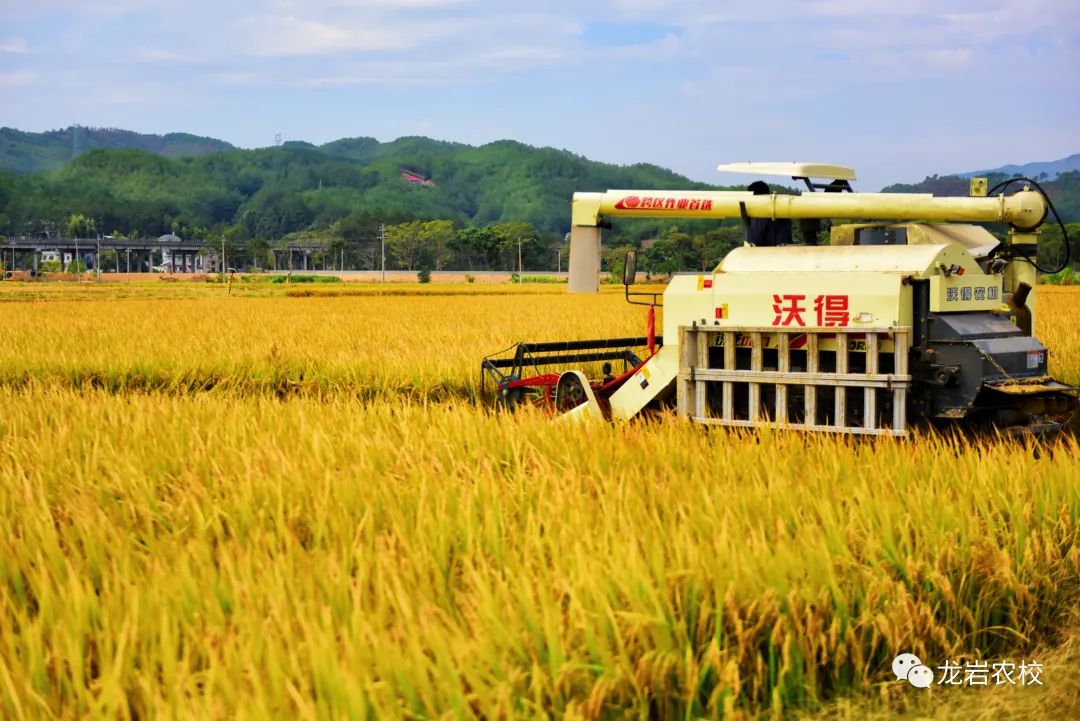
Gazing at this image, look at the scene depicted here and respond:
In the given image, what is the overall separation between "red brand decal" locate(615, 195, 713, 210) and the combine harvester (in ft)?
0.03

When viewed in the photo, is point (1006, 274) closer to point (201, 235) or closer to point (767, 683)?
point (767, 683)

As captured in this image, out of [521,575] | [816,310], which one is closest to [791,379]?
[816,310]

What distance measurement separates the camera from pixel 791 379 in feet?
22.9

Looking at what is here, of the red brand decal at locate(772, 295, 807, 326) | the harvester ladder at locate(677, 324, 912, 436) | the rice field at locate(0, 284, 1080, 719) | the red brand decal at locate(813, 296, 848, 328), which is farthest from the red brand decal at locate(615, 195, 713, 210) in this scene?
the rice field at locate(0, 284, 1080, 719)

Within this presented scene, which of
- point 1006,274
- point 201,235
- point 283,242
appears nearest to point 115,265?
point 283,242

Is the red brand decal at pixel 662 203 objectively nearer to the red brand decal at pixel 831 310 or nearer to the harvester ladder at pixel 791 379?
the harvester ladder at pixel 791 379

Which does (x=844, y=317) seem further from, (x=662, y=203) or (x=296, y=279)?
(x=296, y=279)

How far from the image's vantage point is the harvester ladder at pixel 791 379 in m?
6.68

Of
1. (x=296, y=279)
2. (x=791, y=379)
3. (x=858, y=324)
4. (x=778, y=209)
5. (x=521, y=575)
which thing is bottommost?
(x=521, y=575)

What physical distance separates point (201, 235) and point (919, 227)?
20077 centimetres

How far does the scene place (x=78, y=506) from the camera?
4895mm

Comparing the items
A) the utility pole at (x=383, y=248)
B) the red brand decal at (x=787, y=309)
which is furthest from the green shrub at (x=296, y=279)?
the red brand decal at (x=787, y=309)

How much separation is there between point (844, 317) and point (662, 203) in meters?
1.87

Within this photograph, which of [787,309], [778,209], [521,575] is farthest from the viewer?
[778,209]
